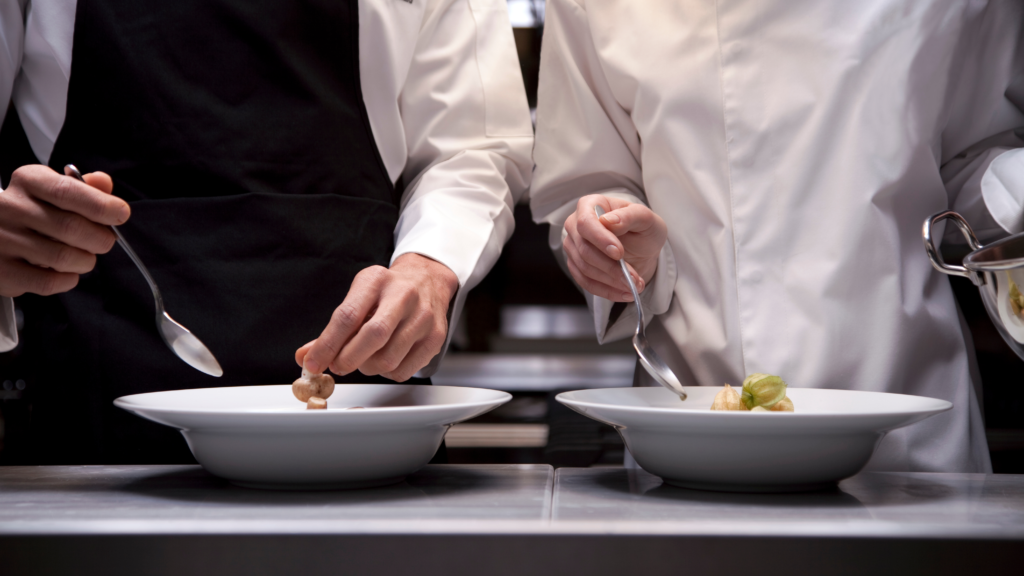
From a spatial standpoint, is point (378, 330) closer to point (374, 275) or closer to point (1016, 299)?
point (374, 275)

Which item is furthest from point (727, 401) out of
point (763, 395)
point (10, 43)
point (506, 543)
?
point (10, 43)

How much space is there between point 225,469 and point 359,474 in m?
0.11

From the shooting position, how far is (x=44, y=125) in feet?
3.38

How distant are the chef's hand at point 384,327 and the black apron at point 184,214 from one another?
0.21m

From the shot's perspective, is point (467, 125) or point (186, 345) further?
point (467, 125)

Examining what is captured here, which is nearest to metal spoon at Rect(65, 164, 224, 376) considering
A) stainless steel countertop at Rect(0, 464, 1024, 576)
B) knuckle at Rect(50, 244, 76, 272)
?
knuckle at Rect(50, 244, 76, 272)

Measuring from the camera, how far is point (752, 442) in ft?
1.95

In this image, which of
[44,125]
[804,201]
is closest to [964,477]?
[804,201]

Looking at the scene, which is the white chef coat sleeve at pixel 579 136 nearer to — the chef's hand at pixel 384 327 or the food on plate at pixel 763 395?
the chef's hand at pixel 384 327

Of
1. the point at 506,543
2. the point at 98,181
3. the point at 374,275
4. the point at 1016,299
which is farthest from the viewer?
the point at 374,275

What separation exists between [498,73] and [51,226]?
76 centimetres

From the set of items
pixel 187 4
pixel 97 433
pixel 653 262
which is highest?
pixel 187 4

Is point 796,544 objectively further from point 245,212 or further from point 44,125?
point 44,125

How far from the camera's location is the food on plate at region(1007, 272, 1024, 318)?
581 mm
